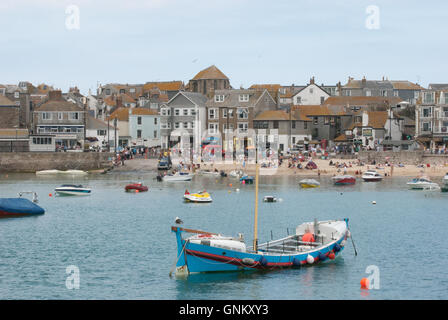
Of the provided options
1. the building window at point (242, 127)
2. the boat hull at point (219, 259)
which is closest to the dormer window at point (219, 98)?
the building window at point (242, 127)

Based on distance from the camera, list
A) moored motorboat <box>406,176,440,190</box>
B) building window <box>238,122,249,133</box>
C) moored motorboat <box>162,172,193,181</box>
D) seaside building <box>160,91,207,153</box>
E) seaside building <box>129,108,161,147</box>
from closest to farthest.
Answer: moored motorboat <box>406,176,440,190</box> → moored motorboat <box>162,172,193,181</box> → building window <box>238,122,249,133</box> → seaside building <box>160,91,207,153</box> → seaside building <box>129,108,161,147</box>

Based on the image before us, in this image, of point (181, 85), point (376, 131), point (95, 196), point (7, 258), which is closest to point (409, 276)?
point (7, 258)

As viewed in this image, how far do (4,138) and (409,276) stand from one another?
91.5 metres

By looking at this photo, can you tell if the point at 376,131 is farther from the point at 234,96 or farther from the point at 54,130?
the point at 54,130

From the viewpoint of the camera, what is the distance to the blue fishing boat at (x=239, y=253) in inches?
1726

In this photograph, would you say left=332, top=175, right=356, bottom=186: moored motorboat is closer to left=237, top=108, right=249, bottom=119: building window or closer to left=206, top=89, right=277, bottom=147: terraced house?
left=206, top=89, right=277, bottom=147: terraced house

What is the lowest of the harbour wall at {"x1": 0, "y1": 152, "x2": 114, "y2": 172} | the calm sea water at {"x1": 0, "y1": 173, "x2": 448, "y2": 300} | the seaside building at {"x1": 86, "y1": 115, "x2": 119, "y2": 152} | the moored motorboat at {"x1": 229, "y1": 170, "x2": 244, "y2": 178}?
the calm sea water at {"x1": 0, "y1": 173, "x2": 448, "y2": 300}

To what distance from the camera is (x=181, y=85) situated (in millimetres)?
179875

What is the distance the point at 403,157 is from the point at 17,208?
218ft

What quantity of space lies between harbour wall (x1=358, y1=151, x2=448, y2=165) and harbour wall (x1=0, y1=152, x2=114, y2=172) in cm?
4439

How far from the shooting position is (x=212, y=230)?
62.8 meters

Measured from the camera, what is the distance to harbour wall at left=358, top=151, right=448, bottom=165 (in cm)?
11525

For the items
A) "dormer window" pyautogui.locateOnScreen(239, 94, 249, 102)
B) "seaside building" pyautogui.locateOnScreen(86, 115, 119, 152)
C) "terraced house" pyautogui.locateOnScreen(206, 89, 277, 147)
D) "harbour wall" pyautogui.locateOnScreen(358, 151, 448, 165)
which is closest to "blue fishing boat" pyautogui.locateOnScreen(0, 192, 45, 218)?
"terraced house" pyautogui.locateOnScreen(206, 89, 277, 147)
